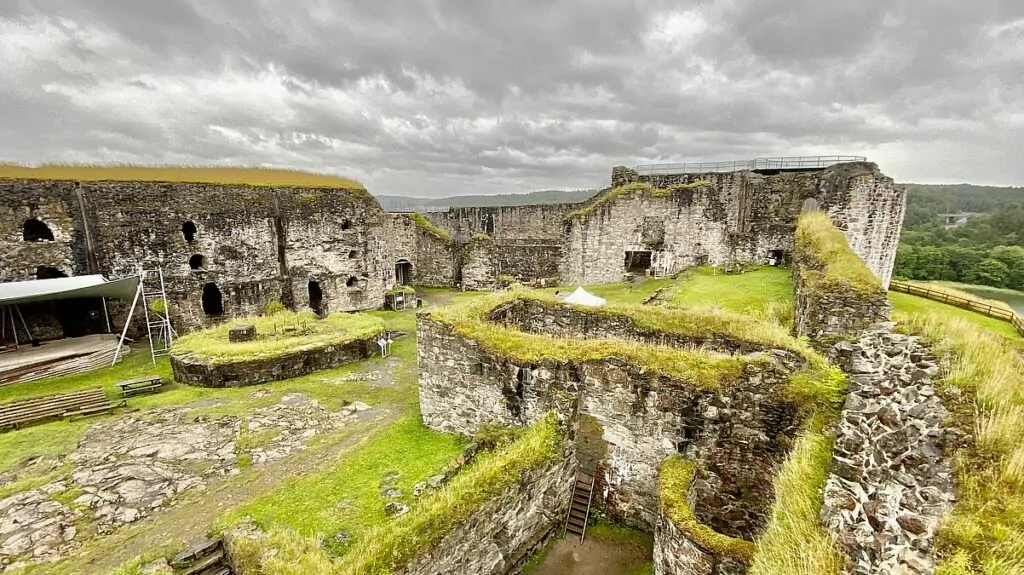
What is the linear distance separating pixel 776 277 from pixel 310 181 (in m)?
23.0

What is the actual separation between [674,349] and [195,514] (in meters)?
9.02

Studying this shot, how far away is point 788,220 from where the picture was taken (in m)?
18.4

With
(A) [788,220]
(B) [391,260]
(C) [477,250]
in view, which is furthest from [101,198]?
(A) [788,220]

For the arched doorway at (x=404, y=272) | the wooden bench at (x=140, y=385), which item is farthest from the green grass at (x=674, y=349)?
the arched doorway at (x=404, y=272)

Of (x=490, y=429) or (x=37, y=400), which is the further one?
(x=37, y=400)

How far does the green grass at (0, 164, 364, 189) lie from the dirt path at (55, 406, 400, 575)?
51.7 feet

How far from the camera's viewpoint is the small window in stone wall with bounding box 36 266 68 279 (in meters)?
15.9

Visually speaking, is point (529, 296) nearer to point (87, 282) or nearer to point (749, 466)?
point (749, 466)

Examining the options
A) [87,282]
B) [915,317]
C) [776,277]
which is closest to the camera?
[915,317]

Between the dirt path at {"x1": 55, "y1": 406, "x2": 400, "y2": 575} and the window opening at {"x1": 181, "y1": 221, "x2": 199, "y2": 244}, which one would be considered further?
the window opening at {"x1": 181, "y1": 221, "x2": 199, "y2": 244}

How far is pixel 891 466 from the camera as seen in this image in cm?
373

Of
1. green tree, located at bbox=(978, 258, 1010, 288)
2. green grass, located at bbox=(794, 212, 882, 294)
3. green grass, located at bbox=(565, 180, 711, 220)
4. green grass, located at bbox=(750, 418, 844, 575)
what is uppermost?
green grass, located at bbox=(565, 180, 711, 220)

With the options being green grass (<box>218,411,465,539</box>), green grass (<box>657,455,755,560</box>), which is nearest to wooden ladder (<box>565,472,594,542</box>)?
green grass (<box>657,455,755,560</box>)

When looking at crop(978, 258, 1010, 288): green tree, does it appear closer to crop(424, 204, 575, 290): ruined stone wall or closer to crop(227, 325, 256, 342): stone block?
crop(424, 204, 575, 290): ruined stone wall
